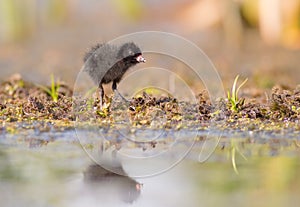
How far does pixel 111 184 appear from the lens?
13.8ft

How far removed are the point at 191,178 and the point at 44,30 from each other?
7.15 meters

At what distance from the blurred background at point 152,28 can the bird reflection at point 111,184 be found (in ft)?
14.2

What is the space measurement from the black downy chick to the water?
0.63 meters

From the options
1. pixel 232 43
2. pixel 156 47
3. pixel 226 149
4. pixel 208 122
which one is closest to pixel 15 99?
pixel 208 122

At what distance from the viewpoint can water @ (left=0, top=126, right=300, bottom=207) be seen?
3.90 m

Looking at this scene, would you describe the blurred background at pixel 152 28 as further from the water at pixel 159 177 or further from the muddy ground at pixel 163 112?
the water at pixel 159 177

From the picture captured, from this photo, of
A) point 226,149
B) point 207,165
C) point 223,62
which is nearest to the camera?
point 207,165

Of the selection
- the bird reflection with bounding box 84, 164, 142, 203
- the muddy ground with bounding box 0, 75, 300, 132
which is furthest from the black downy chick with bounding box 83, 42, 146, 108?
the bird reflection with bounding box 84, 164, 142, 203

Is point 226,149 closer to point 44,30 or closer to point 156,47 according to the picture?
point 156,47

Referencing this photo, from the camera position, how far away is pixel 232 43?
10367 mm

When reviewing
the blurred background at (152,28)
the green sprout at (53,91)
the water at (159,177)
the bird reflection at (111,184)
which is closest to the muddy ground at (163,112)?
the green sprout at (53,91)

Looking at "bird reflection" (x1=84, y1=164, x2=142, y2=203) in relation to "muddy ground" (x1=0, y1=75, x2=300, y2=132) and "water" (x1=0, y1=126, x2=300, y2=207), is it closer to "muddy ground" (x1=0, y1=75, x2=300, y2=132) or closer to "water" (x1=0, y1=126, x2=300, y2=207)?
"water" (x1=0, y1=126, x2=300, y2=207)

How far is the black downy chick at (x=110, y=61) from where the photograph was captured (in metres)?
5.60

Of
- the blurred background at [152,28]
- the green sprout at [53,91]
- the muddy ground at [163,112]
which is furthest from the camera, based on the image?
the blurred background at [152,28]
